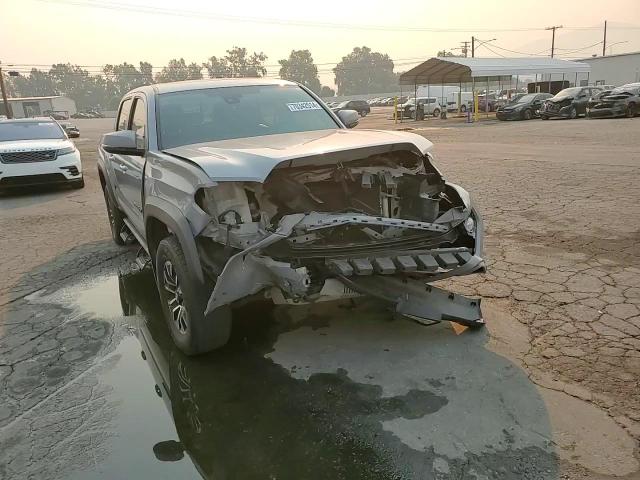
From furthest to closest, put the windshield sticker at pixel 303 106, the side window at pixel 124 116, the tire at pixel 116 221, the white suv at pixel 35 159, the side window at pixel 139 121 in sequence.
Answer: the white suv at pixel 35 159, the tire at pixel 116 221, the side window at pixel 124 116, the windshield sticker at pixel 303 106, the side window at pixel 139 121

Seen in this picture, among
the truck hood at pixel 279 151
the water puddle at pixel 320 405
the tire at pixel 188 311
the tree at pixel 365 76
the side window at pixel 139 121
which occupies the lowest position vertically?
the water puddle at pixel 320 405

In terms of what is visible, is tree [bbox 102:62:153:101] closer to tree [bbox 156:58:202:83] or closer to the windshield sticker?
tree [bbox 156:58:202:83]

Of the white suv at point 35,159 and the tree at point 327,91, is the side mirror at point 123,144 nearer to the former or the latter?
the white suv at point 35,159

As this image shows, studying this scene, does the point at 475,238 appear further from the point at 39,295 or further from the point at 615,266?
the point at 39,295

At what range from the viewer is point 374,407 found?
9.91ft

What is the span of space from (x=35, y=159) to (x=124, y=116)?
6222mm

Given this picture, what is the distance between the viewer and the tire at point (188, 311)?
3408 millimetres

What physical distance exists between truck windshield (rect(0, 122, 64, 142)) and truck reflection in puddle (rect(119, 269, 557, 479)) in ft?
31.9

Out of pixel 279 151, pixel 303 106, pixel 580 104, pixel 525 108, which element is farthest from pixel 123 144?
pixel 525 108

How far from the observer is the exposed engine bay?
3123 millimetres

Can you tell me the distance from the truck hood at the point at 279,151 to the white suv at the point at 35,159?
8.17 m

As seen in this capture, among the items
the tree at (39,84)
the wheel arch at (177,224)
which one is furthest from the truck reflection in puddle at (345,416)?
the tree at (39,84)

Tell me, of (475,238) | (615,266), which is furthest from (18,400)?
(615,266)

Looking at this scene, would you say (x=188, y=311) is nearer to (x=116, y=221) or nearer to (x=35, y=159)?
(x=116, y=221)
